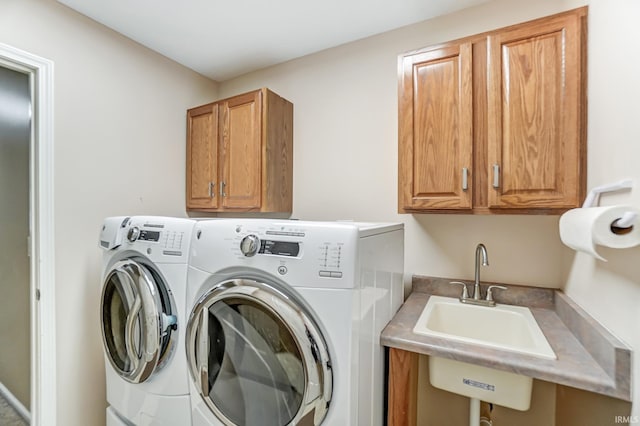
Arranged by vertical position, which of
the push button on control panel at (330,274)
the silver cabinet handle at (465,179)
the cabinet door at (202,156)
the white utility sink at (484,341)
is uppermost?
the cabinet door at (202,156)

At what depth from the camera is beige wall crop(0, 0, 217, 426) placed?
1.52 metres

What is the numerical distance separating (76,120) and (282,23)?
1.30 m

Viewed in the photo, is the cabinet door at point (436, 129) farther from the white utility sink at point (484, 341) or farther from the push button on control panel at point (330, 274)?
the push button on control panel at point (330, 274)

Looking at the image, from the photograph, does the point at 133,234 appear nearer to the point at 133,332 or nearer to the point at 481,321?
the point at 133,332

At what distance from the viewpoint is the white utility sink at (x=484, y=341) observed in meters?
1.02

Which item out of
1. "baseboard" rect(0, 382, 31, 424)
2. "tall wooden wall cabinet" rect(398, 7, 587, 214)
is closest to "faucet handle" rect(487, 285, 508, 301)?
"tall wooden wall cabinet" rect(398, 7, 587, 214)

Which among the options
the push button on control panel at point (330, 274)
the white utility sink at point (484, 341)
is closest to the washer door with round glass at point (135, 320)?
the push button on control panel at point (330, 274)

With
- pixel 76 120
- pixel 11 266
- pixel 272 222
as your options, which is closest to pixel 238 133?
pixel 76 120

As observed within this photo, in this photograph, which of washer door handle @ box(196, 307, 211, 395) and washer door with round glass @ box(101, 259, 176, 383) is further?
washer door with round glass @ box(101, 259, 176, 383)

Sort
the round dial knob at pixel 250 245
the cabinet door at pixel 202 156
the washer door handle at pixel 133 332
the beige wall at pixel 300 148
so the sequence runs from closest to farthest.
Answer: the round dial knob at pixel 250 245
the washer door handle at pixel 133 332
the beige wall at pixel 300 148
the cabinet door at pixel 202 156

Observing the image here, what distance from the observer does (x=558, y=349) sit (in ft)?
3.25

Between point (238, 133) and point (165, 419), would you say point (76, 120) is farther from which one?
point (165, 419)

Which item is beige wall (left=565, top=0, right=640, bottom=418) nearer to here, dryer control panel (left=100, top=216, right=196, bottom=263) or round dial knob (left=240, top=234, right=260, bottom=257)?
round dial knob (left=240, top=234, right=260, bottom=257)

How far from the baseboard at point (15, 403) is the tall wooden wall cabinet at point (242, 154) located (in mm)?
1672
